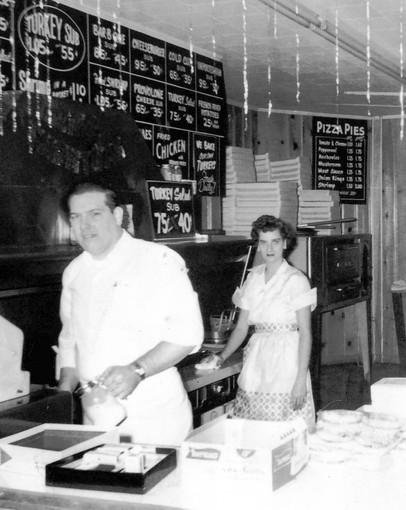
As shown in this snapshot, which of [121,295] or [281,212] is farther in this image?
[281,212]

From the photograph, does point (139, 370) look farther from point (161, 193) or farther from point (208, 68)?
point (208, 68)

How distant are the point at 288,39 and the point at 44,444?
3807 mm

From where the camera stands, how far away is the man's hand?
271cm

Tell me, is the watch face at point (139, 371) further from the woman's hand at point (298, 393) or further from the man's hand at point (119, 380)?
the woman's hand at point (298, 393)

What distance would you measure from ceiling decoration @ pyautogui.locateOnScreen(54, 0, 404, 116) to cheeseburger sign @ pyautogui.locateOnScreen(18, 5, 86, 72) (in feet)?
0.58

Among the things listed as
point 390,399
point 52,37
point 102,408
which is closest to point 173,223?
point 52,37

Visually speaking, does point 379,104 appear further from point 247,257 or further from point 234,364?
point 234,364

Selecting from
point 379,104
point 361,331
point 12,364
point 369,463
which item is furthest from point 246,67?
point 369,463

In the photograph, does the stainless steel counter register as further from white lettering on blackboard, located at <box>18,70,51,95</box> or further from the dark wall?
white lettering on blackboard, located at <box>18,70,51,95</box>

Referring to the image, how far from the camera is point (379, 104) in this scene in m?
8.08

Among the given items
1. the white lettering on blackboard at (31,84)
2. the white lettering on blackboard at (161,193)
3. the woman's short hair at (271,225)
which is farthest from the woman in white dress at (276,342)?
the white lettering on blackboard at (31,84)

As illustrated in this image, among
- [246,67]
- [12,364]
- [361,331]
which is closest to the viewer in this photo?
[12,364]

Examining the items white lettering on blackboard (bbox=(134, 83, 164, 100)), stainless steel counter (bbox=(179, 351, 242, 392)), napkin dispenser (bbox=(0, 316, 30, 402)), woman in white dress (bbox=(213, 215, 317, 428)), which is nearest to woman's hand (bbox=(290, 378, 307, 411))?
woman in white dress (bbox=(213, 215, 317, 428))

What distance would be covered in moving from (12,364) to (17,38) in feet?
6.19
